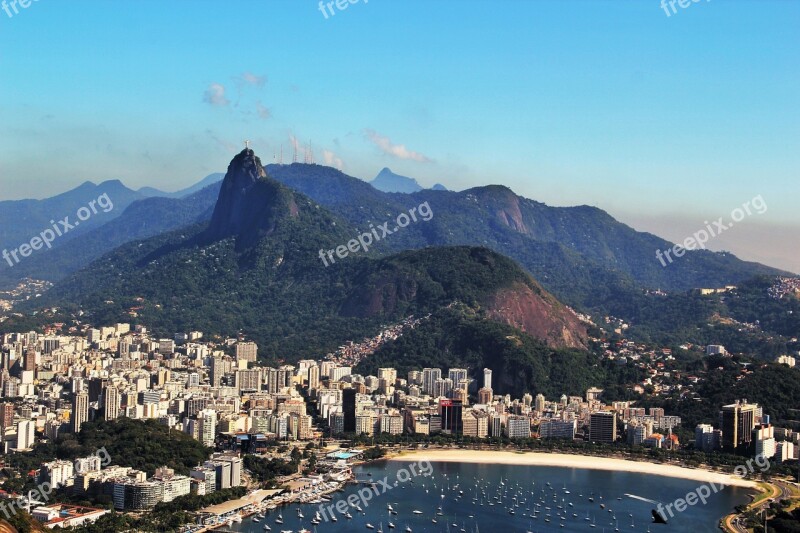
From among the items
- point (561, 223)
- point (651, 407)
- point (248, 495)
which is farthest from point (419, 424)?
point (561, 223)

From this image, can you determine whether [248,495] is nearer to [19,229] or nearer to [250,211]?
[250,211]

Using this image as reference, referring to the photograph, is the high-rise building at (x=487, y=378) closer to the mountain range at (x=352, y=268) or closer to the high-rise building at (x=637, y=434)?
the mountain range at (x=352, y=268)

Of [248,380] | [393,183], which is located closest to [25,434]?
[248,380]

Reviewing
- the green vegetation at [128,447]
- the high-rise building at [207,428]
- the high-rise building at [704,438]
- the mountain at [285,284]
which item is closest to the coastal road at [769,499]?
the high-rise building at [704,438]

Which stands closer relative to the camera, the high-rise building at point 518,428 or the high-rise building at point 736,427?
the high-rise building at point 736,427

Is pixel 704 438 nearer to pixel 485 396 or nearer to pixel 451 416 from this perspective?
pixel 451 416
